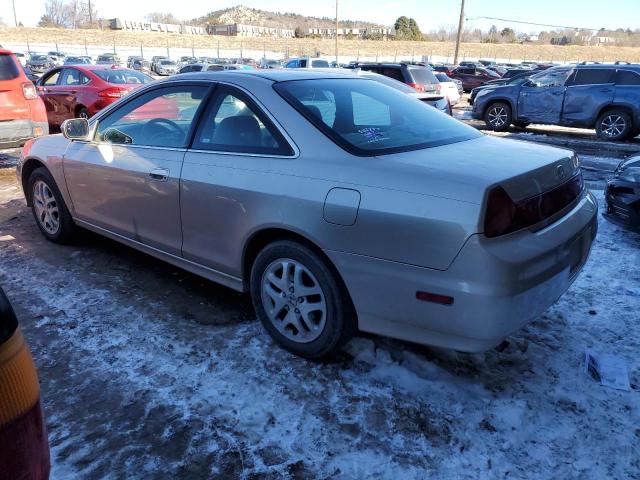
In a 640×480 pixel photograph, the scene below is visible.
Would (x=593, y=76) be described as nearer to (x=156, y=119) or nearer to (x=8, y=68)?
(x=156, y=119)

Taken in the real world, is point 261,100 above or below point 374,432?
above

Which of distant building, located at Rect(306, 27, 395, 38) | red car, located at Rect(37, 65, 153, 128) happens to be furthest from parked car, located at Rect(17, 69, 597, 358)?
distant building, located at Rect(306, 27, 395, 38)

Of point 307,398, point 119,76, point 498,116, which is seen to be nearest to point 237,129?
point 307,398

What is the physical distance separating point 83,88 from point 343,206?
991cm

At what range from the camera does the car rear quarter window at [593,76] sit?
1166 cm

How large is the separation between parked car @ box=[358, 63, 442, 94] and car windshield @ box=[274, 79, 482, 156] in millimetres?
9953

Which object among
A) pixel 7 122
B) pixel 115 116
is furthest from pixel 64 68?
pixel 115 116

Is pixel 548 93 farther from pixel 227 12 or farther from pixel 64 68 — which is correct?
pixel 227 12

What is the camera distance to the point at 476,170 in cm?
238

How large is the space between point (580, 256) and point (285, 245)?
1600mm

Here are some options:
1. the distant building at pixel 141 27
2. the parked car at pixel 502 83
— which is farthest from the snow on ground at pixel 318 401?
the distant building at pixel 141 27

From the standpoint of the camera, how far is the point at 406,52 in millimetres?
71250

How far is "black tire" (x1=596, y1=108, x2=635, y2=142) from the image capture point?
1137 cm

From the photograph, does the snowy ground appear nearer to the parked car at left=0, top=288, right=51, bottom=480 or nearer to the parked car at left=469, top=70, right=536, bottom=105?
the parked car at left=0, top=288, right=51, bottom=480
